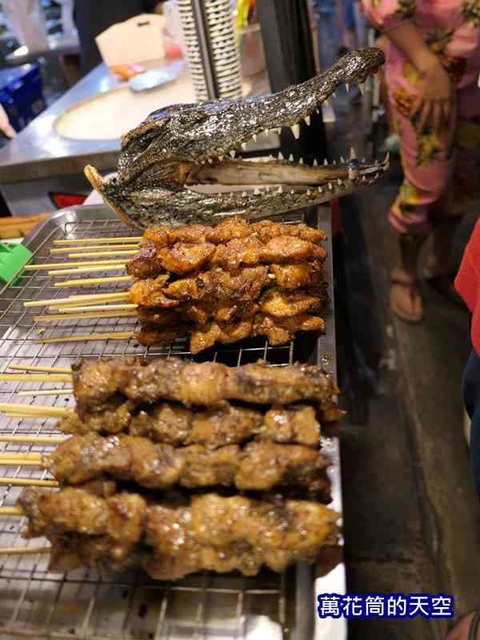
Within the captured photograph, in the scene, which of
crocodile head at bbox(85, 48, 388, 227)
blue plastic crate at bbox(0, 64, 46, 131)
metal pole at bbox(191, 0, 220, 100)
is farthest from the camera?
blue plastic crate at bbox(0, 64, 46, 131)

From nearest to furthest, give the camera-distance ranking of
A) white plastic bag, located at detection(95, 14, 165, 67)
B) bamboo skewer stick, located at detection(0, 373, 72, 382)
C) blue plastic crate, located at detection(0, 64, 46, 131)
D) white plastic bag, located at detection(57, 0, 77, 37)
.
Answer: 1. bamboo skewer stick, located at detection(0, 373, 72, 382)
2. white plastic bag, located at detection(95, 14, 165, 67)
3. blue plastic crate, located at detection(0, 64, 46, 131)
4. white plastic bag, located at detection(57, 0, 77, 37)

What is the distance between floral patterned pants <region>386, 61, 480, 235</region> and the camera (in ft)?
9.83

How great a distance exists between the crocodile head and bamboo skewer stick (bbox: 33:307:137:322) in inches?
21.1

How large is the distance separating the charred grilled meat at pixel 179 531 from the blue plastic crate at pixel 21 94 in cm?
537

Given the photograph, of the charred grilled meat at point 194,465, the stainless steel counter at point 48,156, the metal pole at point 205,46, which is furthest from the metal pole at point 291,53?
the charred grilled meat at point 194,465

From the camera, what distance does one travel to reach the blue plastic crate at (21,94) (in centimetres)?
564

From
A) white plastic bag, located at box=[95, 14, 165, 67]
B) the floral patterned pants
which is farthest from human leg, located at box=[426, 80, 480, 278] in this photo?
white plastic bag, located at box=[95, 14, 165, 67]

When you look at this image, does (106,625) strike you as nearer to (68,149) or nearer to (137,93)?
(68,149)

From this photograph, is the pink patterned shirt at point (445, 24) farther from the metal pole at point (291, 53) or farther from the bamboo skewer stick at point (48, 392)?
the bamboo skewer stick at point (48, 392)

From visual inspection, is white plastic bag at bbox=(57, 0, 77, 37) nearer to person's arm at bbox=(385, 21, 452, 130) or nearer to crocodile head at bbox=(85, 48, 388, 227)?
person's arm at bbox=(385, 21, 452, 130)

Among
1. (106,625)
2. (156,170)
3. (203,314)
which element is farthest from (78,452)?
(156,170)

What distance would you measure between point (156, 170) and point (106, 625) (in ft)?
5.98

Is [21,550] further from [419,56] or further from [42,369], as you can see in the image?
[419,56]

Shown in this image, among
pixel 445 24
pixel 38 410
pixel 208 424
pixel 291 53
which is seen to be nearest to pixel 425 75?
pixel 445 24
